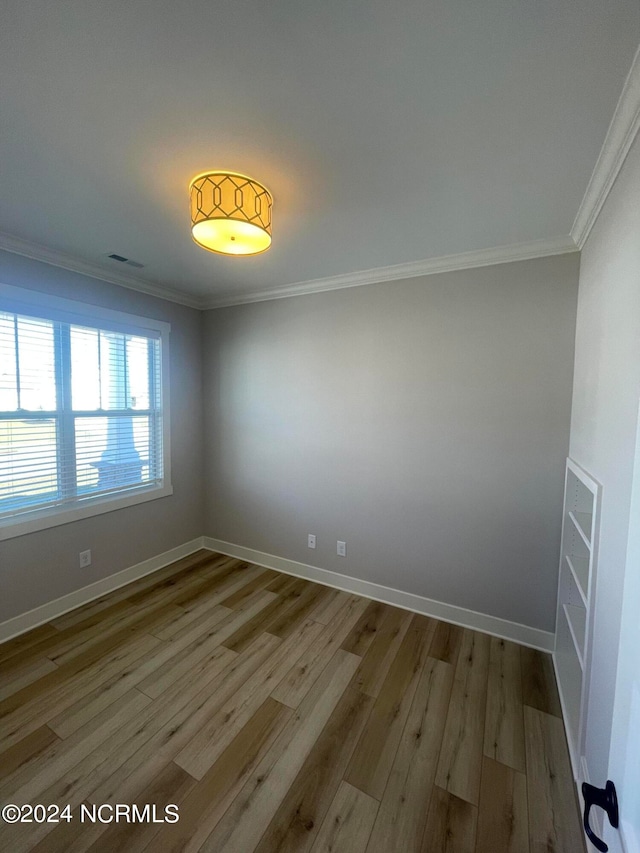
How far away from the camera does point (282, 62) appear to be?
100 centimetres

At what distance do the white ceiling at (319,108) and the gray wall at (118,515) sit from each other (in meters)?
0.63

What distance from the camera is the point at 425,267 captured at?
7.94 ft

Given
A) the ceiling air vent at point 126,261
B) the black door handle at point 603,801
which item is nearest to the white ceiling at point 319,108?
the ceiling air vent at point 126,261

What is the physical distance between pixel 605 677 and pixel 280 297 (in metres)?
3.05

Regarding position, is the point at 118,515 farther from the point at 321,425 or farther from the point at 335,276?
the point at 335,276

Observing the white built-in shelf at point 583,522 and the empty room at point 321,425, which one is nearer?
the empty room at point 321,425

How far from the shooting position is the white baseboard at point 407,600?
2.25 meters

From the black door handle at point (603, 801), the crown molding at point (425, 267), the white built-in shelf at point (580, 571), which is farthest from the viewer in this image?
the crown molding at point (425, 267)

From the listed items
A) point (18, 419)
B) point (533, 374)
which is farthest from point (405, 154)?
point (18, 419)

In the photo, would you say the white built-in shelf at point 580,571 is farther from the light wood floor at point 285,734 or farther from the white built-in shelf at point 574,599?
the light wood floor at point 285,734

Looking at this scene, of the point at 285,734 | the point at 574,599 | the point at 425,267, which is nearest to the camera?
the point at 285,734

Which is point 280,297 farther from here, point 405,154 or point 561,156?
point 561,156

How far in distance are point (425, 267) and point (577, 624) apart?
229 cm

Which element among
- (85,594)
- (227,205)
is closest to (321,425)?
(227,205)
